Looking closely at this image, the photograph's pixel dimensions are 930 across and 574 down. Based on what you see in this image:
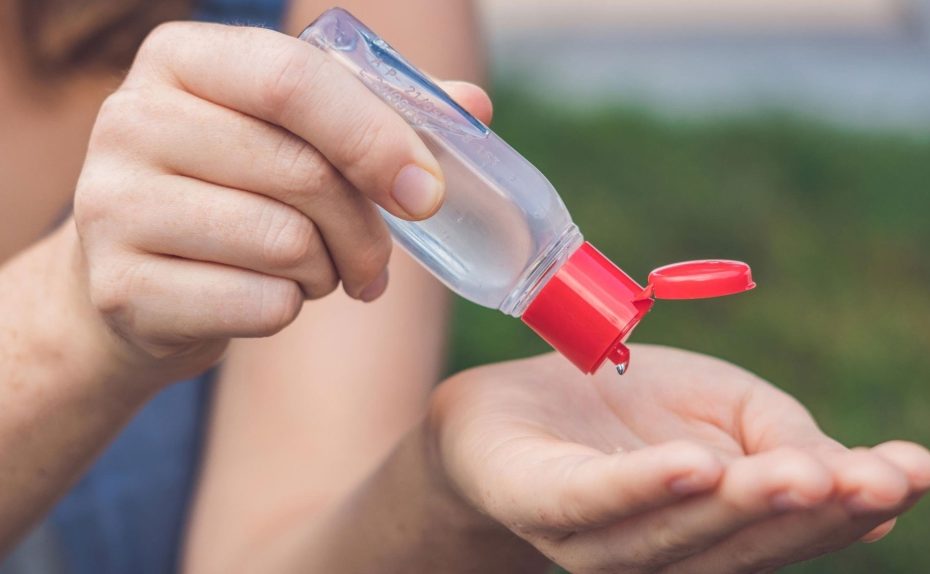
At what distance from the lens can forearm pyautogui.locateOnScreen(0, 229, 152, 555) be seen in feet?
3.25

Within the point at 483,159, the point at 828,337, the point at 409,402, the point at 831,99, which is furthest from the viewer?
the point at 831,99

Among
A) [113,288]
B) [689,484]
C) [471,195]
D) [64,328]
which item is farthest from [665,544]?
[64,328]

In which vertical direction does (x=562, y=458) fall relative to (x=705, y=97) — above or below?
above

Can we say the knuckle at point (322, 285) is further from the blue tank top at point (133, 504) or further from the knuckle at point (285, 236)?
the blue tank top at point (133, 504)

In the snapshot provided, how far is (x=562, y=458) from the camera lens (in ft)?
2.62

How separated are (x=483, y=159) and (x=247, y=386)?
671mm

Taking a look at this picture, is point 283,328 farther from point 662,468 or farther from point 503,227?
point 662,468

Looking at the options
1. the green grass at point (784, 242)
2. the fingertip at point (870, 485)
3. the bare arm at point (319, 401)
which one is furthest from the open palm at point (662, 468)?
the green grass at point (784, 242)

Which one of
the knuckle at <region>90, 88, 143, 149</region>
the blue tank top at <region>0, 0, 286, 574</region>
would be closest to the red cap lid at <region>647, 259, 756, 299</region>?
the knuckle at <region>90, 88, 143, 149</region>

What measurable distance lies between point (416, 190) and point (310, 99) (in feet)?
0.33

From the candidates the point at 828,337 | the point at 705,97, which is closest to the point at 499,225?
the point at 828,337

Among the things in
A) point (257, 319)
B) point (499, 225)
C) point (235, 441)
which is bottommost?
point (235, 441)

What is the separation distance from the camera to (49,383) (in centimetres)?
102

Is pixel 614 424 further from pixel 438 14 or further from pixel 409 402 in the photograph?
pixel 438 14
